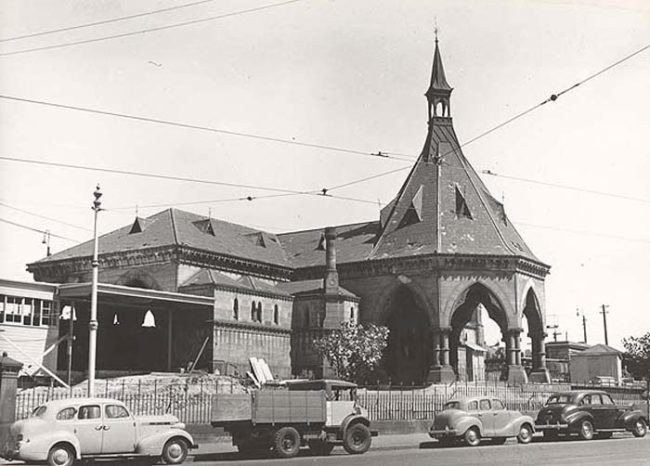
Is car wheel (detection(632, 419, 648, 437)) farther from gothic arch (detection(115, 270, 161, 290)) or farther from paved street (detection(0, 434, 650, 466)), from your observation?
gothic arch (detection(115, 270, 161, 290))

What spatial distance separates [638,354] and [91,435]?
67567mm

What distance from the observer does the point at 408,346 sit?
59.8m

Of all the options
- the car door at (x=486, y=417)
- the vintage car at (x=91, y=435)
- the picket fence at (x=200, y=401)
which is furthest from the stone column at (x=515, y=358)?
the vintage car at (x=91, y=435)

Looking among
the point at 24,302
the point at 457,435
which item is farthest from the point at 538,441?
the point at 24,302

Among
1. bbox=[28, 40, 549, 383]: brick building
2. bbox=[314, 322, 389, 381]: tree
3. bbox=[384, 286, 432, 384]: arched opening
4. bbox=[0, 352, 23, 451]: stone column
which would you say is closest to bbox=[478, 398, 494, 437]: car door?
bbox=[0, 352, 23, 451]: stone column

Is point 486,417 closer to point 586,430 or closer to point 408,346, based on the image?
point 586,430

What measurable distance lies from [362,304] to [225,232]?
11067 mm

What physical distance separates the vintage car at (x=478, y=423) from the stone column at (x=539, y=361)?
31.3 metres

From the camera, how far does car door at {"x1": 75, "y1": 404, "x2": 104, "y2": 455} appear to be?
723 inches

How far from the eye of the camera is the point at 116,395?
27328mm

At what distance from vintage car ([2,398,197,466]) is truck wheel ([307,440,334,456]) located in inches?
162

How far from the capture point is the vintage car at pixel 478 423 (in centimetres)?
2434

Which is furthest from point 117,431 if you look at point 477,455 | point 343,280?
point 343,280

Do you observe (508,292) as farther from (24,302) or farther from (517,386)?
(24,302)
